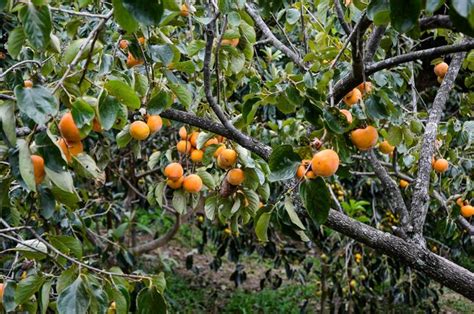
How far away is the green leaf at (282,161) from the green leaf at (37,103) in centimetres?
45

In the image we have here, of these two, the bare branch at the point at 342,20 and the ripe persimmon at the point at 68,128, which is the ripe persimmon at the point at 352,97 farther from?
the ripe persimmon at the point at 68,128

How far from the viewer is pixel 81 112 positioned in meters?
1.08

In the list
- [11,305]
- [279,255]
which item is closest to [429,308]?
[279,255]

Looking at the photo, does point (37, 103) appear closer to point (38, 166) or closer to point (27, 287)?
point (38, 166)

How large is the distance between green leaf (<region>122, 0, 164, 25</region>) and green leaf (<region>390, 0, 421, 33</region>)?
0.33m

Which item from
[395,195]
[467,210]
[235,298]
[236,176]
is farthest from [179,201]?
[235,298]

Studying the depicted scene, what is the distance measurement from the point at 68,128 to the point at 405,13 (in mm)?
655

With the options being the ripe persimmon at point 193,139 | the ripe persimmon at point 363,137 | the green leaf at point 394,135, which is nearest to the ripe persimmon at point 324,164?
the ripe persimmon at point 363,137

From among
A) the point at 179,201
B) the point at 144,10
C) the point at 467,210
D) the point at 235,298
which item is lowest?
the point at 235,298

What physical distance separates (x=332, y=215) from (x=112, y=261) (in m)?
2.55

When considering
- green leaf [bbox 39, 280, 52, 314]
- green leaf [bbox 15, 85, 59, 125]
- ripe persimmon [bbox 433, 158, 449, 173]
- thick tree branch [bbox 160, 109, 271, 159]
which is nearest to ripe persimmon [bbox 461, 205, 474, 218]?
ripe persimmon [bbox 433, 158, 449, 173]

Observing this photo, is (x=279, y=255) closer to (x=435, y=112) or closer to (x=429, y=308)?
(x=429, y=308)

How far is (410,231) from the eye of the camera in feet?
5.79

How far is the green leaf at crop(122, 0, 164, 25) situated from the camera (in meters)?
0.84
